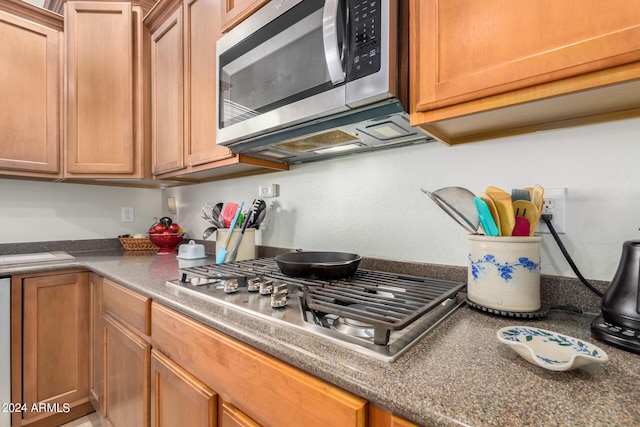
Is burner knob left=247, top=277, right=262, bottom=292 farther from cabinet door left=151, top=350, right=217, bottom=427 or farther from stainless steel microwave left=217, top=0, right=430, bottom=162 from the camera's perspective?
stainless steel microwave left=217, top=0, right=430, bottom=162

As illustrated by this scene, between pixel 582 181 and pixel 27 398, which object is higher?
pixel 582 181

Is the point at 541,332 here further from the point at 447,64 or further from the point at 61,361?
the point at 61,361

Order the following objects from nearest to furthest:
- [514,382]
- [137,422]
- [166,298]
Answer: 1. [514,382]
2. [166,298]
3. [137,422]

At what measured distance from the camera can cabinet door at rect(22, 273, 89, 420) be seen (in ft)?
4.33

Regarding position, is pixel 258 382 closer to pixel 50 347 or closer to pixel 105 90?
pixel 50 347

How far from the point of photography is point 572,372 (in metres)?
0.43

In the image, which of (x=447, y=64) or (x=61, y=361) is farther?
(x=61, y=361)

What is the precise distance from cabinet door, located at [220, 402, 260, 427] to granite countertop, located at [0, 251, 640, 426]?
0.16 m

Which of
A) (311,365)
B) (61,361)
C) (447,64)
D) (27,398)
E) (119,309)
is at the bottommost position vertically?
(27,398)

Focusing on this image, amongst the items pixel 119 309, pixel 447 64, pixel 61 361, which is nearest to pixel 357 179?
pixel 447 64

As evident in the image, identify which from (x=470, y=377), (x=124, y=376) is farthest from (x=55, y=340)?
(x=470, y=377)

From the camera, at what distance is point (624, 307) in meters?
0.53

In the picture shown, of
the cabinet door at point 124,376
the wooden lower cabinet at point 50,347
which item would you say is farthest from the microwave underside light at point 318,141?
the wooden lower cabinet at point 50,347

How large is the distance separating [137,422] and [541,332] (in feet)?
3.94
